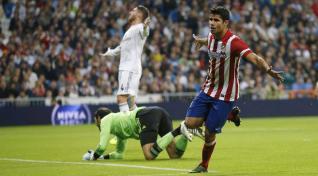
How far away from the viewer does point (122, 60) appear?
59.8ft

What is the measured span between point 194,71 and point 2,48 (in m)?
7.93

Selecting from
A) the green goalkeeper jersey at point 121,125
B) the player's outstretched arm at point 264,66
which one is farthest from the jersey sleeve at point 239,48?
the green goalkeeper jersey at point 121,125

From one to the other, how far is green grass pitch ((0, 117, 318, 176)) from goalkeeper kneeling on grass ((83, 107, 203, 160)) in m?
0.21

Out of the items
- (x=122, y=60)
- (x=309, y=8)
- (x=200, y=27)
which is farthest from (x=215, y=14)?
(x=309, y=8)

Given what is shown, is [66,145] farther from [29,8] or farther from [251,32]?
[251,32]

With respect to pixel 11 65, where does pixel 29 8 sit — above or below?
above

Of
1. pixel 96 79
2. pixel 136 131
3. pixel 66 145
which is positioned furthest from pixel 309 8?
pixel 136 131

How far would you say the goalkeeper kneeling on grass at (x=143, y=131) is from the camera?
47.9ft

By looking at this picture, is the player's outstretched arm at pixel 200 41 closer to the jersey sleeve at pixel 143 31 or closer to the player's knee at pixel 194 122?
the player's knee at pixel 194 122

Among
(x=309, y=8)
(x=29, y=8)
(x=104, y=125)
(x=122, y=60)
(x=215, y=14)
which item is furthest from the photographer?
(x=309, y=8)

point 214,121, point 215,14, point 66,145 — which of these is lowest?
point 66,145

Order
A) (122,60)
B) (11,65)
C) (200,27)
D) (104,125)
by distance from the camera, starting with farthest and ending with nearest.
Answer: (200,27) < (11,65) < (122,60) < (104,125)

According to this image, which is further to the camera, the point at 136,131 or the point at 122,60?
the point at 122,60

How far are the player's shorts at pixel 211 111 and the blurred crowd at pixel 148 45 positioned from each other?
1883 cm
